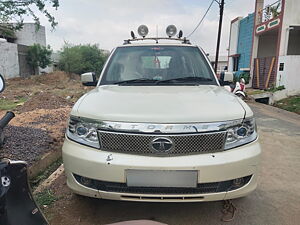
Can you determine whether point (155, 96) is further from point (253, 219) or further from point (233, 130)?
point (253, 219)

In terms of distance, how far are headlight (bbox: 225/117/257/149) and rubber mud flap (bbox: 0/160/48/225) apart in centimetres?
150

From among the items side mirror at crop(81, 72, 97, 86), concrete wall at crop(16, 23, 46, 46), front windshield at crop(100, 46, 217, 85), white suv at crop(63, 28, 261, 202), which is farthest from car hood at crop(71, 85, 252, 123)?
concrete wall at crop(16, 23, 46, 46)

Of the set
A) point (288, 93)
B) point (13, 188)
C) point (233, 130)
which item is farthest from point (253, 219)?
point (288, 93)

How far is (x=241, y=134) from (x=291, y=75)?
41.5 feet

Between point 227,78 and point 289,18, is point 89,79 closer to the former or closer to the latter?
point 227,78

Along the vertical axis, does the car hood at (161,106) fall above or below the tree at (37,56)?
below

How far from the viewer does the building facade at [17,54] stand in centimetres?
2028

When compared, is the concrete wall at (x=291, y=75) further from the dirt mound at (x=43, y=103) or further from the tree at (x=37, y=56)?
the tree at (x=37, y=56)

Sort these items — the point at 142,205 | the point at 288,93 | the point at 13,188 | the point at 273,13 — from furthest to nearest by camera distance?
the point at 273,13, the point at 288,93, the point at 142,205, the point at 13,188

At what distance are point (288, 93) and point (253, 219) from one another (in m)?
12.3

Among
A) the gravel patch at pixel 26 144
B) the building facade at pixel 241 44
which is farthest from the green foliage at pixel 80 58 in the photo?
the gravel patch at pixel 26 144

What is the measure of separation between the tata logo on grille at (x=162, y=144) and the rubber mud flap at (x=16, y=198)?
926 mm

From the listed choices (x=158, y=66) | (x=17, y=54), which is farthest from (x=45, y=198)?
(x=17, y=54)

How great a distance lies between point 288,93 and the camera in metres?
13.0
